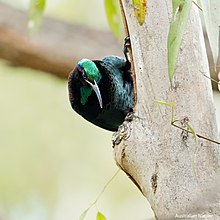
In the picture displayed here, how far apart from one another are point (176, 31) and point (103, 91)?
1.05 m

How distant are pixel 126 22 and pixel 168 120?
13.3 inches

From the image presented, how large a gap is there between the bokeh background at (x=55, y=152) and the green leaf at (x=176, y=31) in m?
3.00

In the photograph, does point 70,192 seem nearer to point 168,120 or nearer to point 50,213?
point 50,213

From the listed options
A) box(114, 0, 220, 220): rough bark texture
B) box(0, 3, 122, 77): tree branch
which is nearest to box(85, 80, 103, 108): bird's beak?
box(114, 0, 220, 220): rough bark texture

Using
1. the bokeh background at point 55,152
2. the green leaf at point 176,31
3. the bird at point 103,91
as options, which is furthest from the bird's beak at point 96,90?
the bokeh background at point 55,152

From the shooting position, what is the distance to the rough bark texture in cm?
153

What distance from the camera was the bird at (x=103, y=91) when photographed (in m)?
2.35

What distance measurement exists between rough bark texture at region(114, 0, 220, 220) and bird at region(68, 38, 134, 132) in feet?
2.16

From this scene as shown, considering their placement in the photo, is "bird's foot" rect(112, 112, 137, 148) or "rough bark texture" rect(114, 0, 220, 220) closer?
"rough bark texture" rect(114, 0, 220, 220)

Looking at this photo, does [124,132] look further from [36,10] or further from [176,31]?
[36,10]

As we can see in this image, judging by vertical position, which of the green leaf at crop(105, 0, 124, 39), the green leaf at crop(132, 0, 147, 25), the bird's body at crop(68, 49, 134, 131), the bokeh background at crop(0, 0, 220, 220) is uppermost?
the green leaf at crop(132, 0, 147, 25)

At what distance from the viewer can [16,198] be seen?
4.35m

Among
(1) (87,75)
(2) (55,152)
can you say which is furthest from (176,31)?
(2) (55,152)

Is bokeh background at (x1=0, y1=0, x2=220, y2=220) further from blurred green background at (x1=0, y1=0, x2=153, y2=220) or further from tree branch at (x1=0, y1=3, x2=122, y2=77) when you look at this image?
tree branch at (x1=0, y1=3, x2=122, y2=77)
